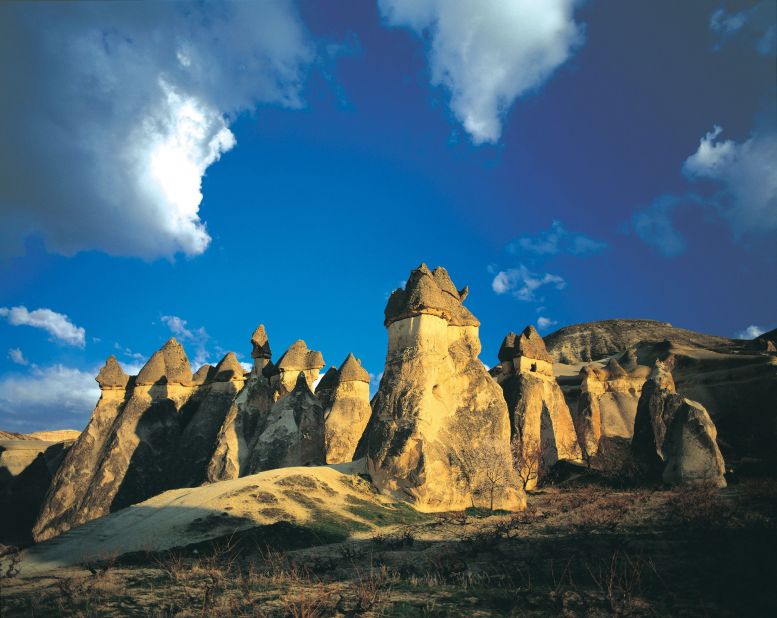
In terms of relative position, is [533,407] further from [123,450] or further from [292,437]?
[123,450]

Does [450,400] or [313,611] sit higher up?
[450,400]

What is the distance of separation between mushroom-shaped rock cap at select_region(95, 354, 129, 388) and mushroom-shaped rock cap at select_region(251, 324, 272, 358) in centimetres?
627

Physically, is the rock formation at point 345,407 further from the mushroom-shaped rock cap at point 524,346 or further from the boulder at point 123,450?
the mushroom-shaped rock cap at point 524,346

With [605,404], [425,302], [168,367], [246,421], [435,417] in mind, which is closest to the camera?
[435,417]

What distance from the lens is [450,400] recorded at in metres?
15.9

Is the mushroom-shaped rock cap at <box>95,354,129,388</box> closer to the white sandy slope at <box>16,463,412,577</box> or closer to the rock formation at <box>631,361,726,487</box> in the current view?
the white sandy slope at <box>16,463,412,577</box>

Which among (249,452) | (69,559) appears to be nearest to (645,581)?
(69,559)

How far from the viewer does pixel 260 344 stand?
2386 centimetres

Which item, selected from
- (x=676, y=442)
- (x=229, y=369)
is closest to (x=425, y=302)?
(x=676, y=442)

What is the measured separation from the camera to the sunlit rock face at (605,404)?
26.8 metres

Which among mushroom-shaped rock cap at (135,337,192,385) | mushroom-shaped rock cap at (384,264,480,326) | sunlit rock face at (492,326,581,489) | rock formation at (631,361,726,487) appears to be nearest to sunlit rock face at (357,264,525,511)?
mushroom-shaped rock cap at (384,264,480,326)

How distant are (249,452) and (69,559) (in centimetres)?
1060

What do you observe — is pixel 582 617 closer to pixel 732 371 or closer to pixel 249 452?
pixel 249 452

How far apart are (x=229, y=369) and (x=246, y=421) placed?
468cm
